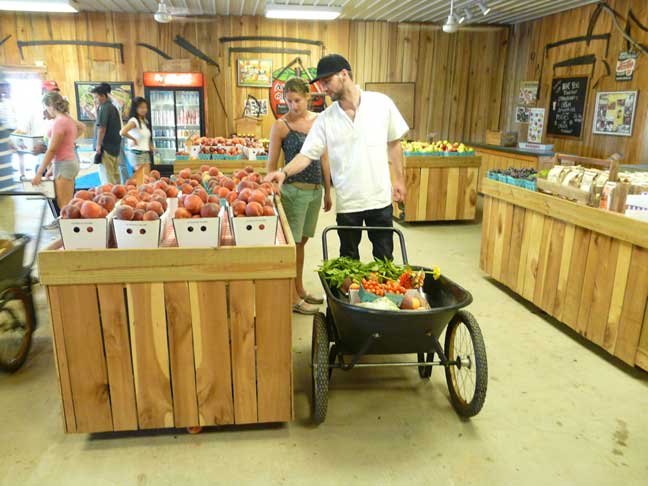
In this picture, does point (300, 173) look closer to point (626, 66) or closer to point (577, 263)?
point (577, 263)

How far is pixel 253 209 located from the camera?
2174mm

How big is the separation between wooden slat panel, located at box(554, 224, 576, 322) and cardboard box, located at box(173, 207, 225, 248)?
8.35 ft

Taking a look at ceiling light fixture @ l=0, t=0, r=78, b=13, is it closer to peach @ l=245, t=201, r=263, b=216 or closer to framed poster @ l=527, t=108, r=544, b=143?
peach @ l=245, t=201, r=263, b=216

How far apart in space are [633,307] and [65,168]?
565 centimetres

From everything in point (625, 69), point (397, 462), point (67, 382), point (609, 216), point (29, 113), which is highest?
point (625, 69)

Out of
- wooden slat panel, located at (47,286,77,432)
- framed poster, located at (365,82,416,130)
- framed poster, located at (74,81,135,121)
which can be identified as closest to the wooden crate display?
wooden slat panel, located at (47,286,77,432)

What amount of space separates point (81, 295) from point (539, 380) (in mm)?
2510

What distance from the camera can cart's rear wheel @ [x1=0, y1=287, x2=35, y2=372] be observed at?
9.36 ft

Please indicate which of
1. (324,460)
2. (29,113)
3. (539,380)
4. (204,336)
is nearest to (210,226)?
(204,336)

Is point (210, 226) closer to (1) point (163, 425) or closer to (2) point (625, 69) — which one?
(1) point (163, 425)

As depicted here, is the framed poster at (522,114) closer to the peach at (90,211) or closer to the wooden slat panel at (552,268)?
the wooden slat panel at (552,268)

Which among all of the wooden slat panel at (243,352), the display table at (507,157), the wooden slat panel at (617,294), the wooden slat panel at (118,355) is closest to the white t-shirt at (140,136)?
the display table at (507,157)

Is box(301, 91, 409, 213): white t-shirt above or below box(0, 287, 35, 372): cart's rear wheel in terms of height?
above

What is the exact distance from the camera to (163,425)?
7.49ft
